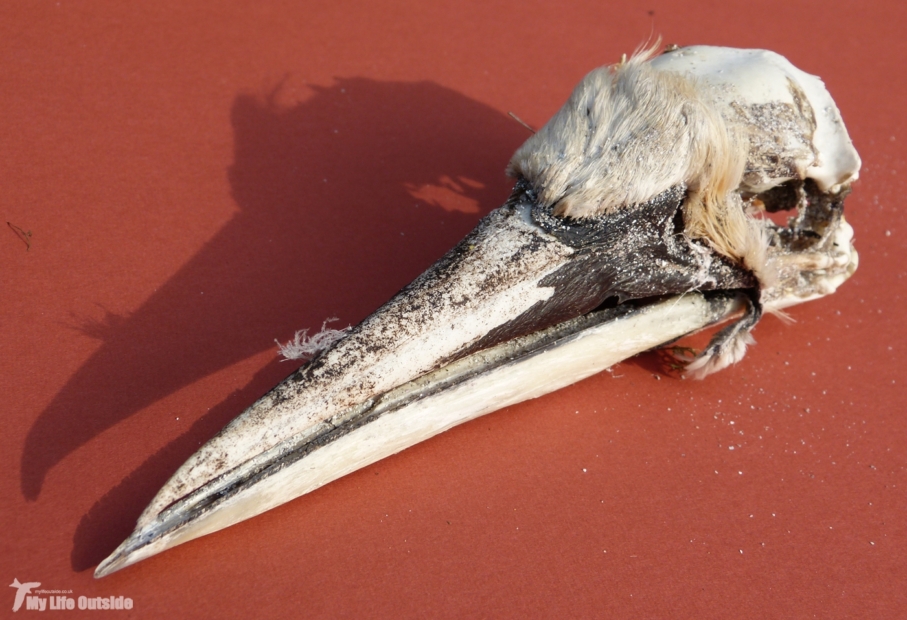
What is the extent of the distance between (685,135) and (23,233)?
2167mm

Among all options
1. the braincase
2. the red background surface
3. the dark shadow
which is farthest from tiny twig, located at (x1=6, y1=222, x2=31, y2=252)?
the braincase

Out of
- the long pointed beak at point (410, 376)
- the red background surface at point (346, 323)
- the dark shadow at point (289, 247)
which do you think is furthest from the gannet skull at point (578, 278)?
the dark shadow at point (289, 247)

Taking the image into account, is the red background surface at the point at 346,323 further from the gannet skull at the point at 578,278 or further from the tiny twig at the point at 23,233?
the gannet skull at the point at 578,278

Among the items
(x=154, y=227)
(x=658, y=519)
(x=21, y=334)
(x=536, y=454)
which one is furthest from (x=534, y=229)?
(x=21, y=334)

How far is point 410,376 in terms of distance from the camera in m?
1.92

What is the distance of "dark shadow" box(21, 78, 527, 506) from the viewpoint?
211 centimetres

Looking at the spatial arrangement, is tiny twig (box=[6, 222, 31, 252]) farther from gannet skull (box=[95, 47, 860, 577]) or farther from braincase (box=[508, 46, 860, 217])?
braincase (box=[508, 46, 860, 217])

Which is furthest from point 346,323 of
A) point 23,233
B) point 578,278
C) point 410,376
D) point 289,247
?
point 23,233

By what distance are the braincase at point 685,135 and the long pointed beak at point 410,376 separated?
19 centimetres

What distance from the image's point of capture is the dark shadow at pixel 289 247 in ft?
6.92

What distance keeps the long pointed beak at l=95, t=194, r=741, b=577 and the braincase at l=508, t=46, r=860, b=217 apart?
194 millimetres

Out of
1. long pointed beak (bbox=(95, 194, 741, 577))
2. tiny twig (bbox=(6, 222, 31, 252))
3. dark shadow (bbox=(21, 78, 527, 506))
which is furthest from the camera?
tiny twig (bbox=(6, 222, 31, 252))

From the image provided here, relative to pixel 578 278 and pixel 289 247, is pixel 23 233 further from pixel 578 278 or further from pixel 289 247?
pixel 578 278

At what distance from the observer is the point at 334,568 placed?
1.96 metres
